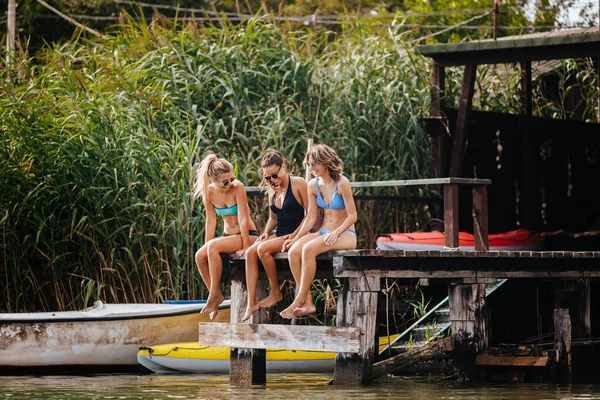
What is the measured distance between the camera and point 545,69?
1636 cm

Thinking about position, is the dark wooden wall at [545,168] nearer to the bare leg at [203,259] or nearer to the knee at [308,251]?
the bare leg at [203,259]

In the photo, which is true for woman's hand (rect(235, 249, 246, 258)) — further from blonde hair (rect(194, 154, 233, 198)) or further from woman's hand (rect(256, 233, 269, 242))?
blonde hair (rect(194, 154, 233, 198))

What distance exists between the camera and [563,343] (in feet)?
32.3

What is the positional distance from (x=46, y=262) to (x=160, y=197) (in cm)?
149

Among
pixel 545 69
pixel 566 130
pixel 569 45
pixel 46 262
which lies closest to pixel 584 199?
pixel 566 130

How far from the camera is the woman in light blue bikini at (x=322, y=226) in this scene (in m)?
8.86

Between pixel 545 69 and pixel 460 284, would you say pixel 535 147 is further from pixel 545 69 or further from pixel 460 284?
pixel 460 284

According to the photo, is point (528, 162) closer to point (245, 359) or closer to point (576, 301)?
point (576, 301)

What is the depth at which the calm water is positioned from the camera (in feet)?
28.3

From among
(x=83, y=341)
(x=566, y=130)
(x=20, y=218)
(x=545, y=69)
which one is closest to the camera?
(x=83, y=341)

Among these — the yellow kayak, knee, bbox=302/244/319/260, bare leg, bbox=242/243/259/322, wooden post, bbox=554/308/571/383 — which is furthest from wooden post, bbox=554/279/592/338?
bare leg, bbox=242/243/259/322

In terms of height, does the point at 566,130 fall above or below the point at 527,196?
above

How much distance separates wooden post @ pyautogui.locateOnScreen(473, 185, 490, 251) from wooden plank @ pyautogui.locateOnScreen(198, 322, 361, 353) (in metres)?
2.57

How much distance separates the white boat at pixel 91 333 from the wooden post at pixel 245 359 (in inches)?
60.7
